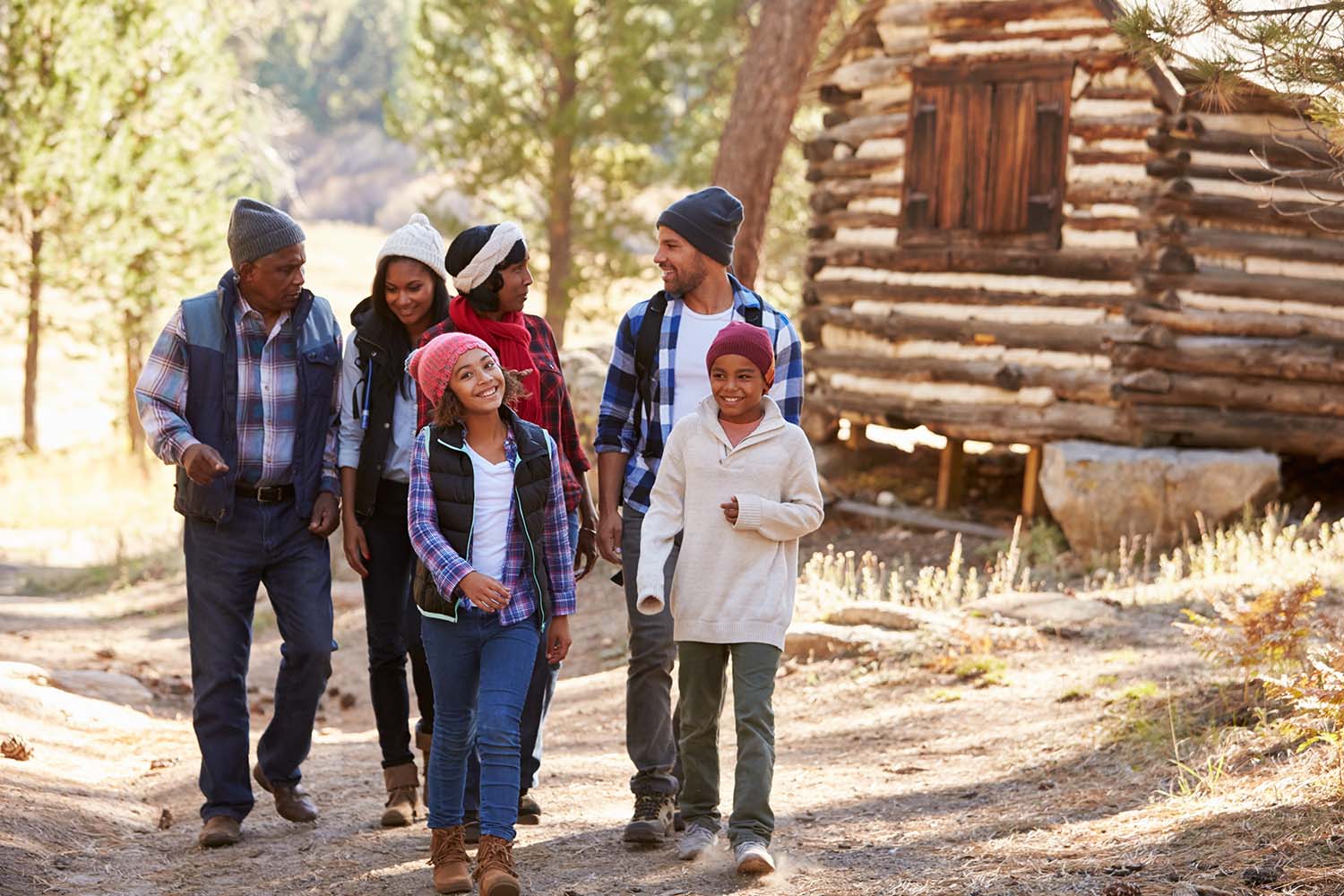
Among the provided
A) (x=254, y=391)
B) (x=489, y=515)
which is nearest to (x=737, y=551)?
(x=489, y=515)

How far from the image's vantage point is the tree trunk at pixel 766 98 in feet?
42.7

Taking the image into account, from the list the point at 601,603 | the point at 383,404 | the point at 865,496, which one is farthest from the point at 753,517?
the point at 865,496

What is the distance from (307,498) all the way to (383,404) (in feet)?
1.52

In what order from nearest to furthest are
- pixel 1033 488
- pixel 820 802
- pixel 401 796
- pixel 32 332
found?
pixel 401 796 < pixel 820 802 < pixel 1033 488 < pixel 32 332

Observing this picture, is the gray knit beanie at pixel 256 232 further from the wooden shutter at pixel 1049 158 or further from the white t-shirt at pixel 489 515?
the wooden shutter at pixel 1049 158

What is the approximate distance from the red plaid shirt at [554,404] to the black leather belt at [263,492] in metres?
0.59

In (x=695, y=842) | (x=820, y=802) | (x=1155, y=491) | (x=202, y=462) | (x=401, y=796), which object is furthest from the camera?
(x=1155, y=491)

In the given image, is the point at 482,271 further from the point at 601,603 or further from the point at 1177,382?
the point at 1177,382

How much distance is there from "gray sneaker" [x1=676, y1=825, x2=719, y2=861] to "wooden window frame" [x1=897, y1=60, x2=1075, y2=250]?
8.78m

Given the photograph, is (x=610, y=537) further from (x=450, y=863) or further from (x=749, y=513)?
(x=450, y=863)

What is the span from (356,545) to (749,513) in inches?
61.4

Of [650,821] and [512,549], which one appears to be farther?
[650,821]

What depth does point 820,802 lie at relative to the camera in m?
6.01

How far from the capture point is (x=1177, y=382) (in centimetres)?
1195
